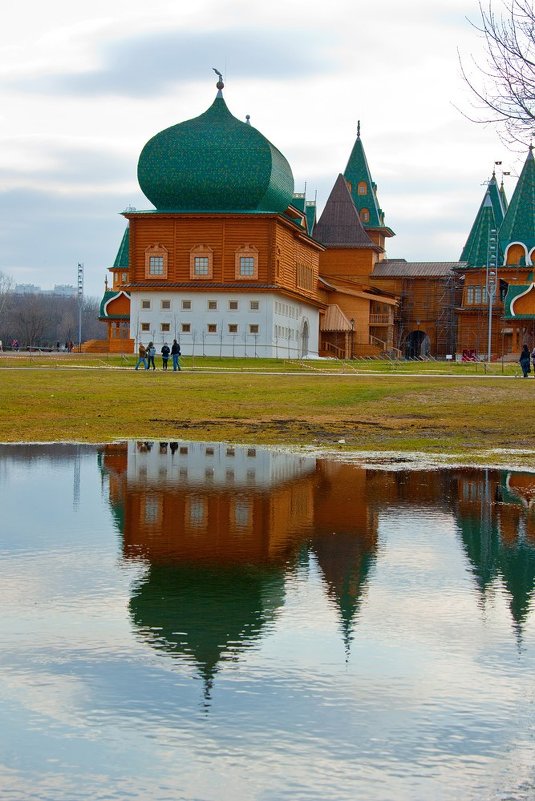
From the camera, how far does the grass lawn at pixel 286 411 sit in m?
21.2

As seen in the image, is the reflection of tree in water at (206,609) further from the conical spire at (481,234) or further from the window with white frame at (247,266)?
the conical spire at (481,234)

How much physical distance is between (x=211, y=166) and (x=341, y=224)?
91.3 ft

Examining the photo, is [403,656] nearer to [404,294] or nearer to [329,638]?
[329,638]

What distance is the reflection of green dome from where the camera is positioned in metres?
64.2

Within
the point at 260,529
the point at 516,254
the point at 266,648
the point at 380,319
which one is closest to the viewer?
the point at 266,648

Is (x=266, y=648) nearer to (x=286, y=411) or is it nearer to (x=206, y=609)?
(x=206, y=609)

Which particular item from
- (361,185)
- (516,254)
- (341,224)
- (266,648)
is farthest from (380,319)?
(266,648)

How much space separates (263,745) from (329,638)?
1.88 metres

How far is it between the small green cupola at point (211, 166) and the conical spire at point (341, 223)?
23849 millimetres

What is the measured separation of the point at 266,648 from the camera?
7.22 meters

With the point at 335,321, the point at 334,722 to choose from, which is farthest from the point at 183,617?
the point at 335,321

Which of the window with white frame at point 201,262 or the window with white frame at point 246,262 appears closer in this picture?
the window with white frame at point 246,262

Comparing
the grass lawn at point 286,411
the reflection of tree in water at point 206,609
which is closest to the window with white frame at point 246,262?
the grass lawn at point 286,411

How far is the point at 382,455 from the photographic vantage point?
18594 mm
